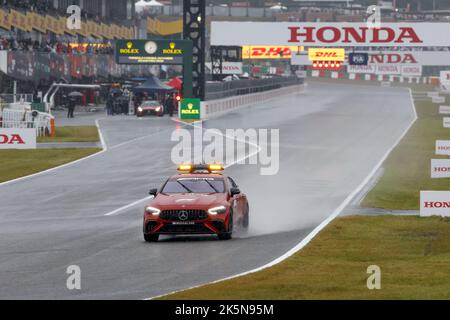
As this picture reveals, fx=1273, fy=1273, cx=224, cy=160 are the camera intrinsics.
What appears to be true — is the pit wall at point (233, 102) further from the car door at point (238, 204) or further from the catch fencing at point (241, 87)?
the car door at point (238, 204)

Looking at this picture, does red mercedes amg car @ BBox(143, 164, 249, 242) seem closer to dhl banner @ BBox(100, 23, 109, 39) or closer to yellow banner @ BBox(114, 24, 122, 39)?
dhl banner @ BBox(100, 23, 109, 39)

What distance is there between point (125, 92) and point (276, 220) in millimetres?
56702

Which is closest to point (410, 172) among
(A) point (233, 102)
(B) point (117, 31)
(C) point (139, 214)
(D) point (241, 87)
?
(C) point (139, 214)

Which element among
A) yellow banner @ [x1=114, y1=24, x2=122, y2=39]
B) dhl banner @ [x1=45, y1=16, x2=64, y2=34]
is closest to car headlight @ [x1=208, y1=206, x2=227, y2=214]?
dhl banner @ [x1=45, y1=16, x2=64, y2=34]

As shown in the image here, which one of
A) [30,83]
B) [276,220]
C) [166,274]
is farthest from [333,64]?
[166,274]

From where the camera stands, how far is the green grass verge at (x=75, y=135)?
5842cm

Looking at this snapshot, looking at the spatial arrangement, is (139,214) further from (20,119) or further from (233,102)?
(233,102)

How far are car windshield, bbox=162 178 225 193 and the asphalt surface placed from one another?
Result: 96 centimetres

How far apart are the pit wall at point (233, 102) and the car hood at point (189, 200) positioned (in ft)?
168

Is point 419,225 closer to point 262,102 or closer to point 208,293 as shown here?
point 208,293

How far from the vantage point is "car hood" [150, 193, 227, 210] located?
77.6 feet

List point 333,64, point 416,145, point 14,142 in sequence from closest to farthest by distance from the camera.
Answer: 1. point 14,142
2. point 416,145
3. point 333,64

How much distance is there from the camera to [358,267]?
19938mm
